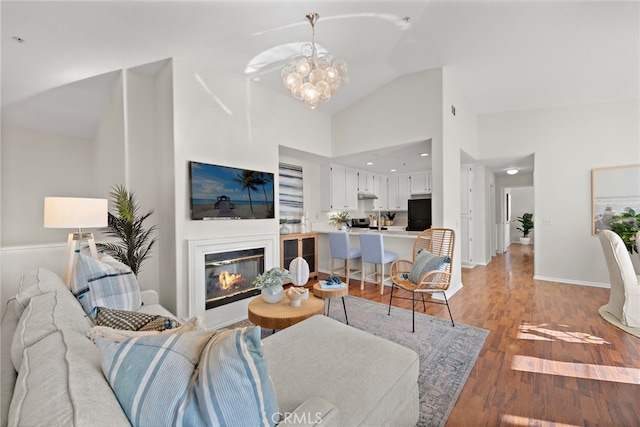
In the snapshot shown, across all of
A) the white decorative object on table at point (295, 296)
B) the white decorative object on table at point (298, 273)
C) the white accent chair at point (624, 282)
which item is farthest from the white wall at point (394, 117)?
the white decorative object on table at point (295, 296)

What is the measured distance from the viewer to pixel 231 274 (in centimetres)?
322

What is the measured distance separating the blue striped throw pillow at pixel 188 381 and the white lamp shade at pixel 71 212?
6.10 ft

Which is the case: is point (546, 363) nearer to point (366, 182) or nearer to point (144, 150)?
point (144, 150)

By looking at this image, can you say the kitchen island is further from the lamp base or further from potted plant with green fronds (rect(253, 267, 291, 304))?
the lamp base

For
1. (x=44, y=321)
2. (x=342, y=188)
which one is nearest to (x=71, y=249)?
(x=44, y=321)

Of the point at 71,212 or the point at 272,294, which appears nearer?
the point at 71,212

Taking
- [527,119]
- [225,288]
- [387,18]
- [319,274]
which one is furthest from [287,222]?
[527,119]

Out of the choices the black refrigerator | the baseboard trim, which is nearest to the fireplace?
the black refrigerator

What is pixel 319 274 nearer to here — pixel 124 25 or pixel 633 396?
pixel 633 396

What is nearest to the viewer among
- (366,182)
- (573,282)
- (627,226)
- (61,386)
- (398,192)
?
(61,386)

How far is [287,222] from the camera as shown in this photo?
5.03 m

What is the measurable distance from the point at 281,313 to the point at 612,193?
17.7 feet

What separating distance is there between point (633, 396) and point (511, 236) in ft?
32.9

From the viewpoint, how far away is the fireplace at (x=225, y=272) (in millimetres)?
2844
